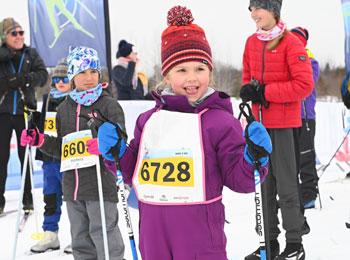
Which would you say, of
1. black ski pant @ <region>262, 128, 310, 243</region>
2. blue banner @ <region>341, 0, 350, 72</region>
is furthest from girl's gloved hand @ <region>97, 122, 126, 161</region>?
blue banner @ <region>341, 0, 350, 72</region>

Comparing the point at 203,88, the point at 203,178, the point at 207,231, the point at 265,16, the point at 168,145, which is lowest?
the point at 207,231

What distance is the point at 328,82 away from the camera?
25703mm

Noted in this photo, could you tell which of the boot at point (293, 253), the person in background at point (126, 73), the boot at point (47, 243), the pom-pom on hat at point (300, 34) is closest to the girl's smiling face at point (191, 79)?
the boot at point (293, 253)

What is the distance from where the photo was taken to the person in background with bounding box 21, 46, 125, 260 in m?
3.30

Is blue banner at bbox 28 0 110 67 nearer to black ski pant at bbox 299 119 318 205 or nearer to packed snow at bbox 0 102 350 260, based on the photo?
packed snow at bbox 0 102 350 260

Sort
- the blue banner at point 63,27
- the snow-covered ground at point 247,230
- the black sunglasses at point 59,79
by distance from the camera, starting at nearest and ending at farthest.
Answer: the snow-covered ground at point 247,230, the black sunglasses at point 59,79, the blue banner at point 63,27

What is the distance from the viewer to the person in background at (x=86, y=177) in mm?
3301

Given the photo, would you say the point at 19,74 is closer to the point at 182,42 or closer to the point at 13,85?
the point at 13,85

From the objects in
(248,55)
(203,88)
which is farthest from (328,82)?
(203,88)

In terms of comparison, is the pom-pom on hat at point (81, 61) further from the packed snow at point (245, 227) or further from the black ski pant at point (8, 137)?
the black ski pant at point (8, 137)

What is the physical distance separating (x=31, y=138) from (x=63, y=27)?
10.4 ft

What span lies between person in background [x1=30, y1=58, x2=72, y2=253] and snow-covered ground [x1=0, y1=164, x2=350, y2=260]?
5.4 inches

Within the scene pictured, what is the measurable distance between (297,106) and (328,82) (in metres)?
23.5

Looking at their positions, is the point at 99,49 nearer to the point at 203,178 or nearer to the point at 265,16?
the point at 265,16
